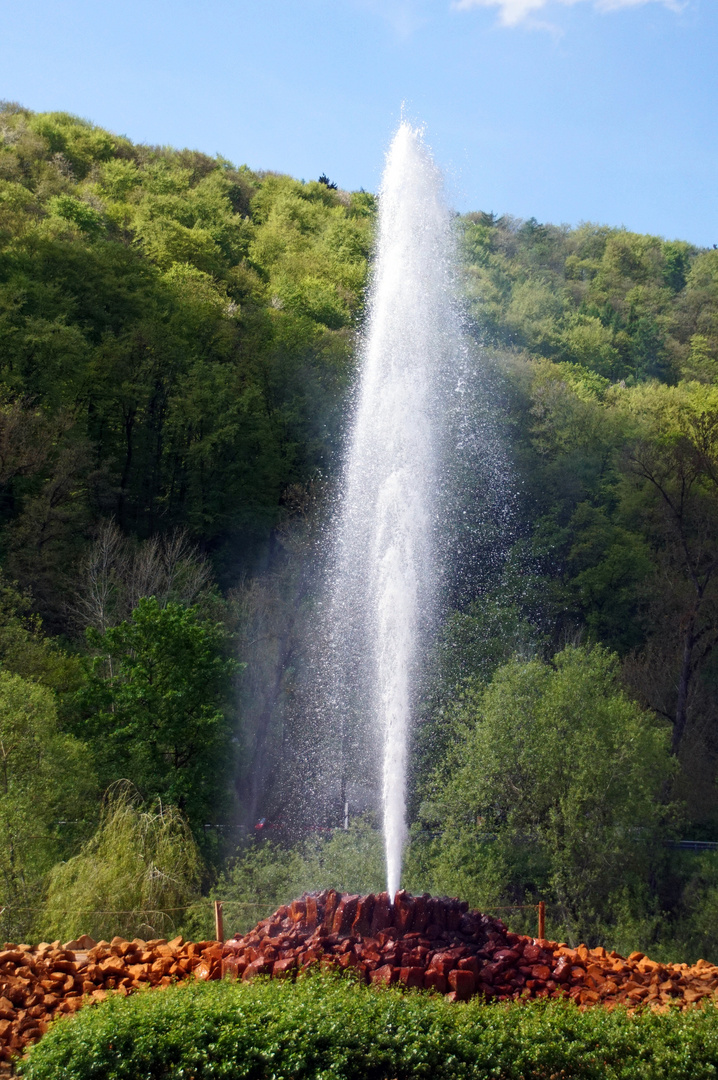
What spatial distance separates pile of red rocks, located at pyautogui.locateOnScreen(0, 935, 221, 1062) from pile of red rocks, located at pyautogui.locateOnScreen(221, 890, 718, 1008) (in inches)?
20.6

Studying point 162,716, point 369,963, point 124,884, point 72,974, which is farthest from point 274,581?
point 369,963

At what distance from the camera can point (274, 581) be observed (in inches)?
1544

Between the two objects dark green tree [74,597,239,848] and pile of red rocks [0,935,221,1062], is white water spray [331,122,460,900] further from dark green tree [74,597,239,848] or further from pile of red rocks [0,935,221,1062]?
pile of red rocks [0,935,221,1062]

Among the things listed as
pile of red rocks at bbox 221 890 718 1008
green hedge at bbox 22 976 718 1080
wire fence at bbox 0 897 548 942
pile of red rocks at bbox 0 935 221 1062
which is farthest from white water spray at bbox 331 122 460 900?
green hedge at bbox 22 976 718 1080

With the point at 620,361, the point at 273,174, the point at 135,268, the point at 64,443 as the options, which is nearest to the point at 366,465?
the point at 64,443

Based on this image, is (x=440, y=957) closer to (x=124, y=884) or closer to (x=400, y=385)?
(x=124, y=884)

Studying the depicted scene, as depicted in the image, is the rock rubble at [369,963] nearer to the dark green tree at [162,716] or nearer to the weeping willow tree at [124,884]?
the weeping willow tree at [124,884]

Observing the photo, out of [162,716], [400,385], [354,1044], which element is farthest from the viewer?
[162,716]

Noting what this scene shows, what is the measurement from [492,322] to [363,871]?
151 feet

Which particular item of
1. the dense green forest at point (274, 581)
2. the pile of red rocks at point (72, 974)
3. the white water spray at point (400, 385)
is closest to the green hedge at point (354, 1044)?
the pile of red rocks at point (72, 974)

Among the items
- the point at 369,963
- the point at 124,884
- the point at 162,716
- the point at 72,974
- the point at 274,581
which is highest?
the point at 274,581

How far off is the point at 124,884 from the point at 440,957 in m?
8.33

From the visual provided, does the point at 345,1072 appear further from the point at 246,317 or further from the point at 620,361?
the point at 620,361

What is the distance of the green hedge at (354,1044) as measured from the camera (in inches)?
315
